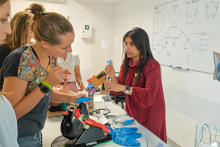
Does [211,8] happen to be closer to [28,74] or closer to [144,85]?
[144,85]

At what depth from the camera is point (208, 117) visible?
1.91 meters

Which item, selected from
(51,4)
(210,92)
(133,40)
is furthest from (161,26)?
(51,4)

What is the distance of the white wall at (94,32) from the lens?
4141mm

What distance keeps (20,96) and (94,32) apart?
3.79 meters

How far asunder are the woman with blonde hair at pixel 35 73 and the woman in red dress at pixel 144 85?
0.55 meters

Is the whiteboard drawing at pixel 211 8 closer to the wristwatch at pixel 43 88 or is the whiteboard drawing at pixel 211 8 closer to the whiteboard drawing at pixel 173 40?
the whiteboard drawing at pixel 173 40

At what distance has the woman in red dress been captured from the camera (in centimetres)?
132

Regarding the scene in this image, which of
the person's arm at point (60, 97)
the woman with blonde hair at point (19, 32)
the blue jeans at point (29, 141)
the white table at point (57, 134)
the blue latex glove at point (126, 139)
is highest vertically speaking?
the woman with blonde hair at point (19, 32)

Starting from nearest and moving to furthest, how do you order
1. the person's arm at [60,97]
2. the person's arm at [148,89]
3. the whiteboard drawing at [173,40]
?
the person's arm at [60,97] → the person's arm at [148,89] → the whiteboard drawing at [173,40]

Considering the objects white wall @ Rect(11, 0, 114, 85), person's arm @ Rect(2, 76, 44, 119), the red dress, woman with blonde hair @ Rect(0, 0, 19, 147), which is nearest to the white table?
the red dress

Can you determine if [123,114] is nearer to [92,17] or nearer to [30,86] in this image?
[30,86]

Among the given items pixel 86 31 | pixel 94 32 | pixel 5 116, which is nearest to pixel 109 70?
pixel 5 116

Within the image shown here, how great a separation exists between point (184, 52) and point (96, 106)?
4.81 ft

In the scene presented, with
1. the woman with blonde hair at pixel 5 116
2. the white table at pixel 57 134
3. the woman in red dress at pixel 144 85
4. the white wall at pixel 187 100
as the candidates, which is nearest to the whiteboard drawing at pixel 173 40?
the white wall at pixel 187 100
